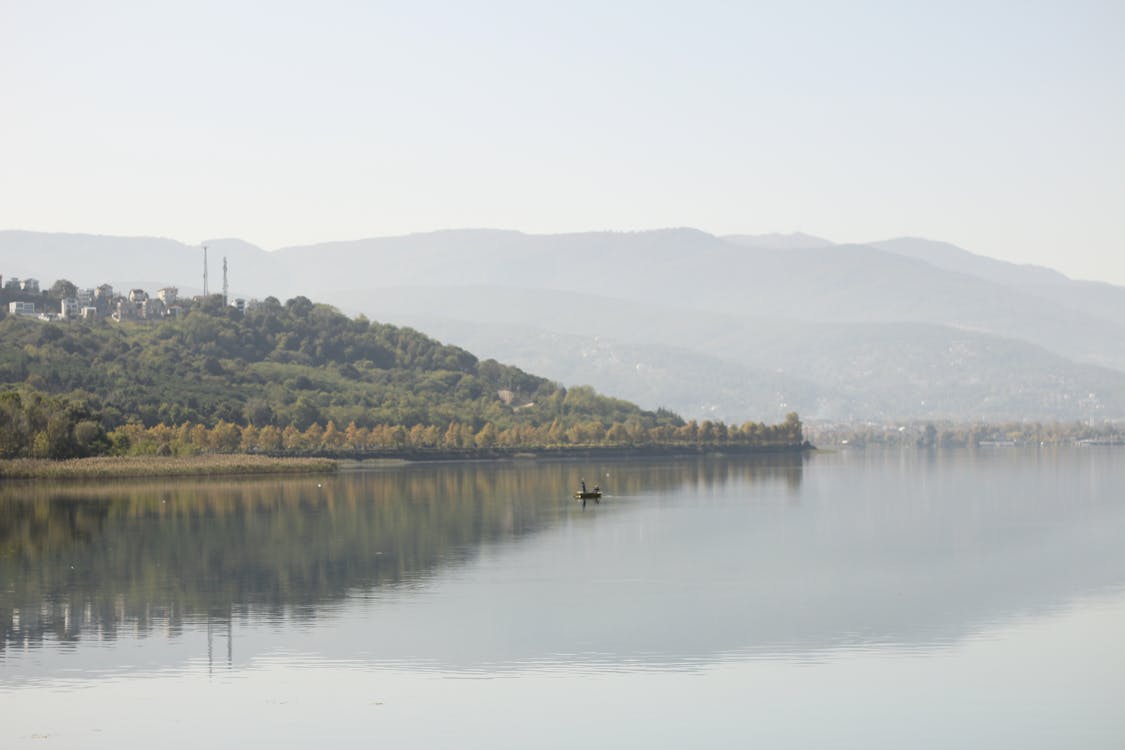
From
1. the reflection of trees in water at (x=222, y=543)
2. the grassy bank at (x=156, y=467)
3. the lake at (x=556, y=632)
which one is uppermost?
the grassy bank at (x=156, y=467)

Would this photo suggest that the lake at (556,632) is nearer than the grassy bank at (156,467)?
Yes

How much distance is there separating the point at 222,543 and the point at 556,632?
34916mm

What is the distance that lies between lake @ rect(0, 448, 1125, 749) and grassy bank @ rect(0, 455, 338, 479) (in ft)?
154

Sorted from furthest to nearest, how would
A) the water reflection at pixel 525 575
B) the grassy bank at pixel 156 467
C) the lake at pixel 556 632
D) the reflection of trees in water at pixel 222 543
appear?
1. the grassy bank at pixel 156 467
2. the reflection of trees in water at pixel 222 543
3. the water reflection at pixel 525 575
4. the lake at pixel 556 632

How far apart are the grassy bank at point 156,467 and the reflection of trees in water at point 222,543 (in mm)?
6544

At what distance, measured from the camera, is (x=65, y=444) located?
153 m

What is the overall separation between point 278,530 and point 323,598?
3172 centimetres

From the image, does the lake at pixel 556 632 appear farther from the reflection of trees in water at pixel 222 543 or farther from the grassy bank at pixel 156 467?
the grassy bank at pixel 156 467

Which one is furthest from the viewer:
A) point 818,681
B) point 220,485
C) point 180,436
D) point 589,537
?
point 180,436

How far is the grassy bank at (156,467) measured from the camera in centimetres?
14300

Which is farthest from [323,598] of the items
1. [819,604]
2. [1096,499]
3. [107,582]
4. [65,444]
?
[65,444]

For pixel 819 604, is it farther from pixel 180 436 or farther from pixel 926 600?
pixel 180 436

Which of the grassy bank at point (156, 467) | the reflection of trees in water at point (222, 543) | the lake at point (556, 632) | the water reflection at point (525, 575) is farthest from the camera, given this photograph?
the grassy bank at point (156, 467)

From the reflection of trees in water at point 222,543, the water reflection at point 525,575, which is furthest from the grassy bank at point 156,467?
the water reflection at point 525,575
